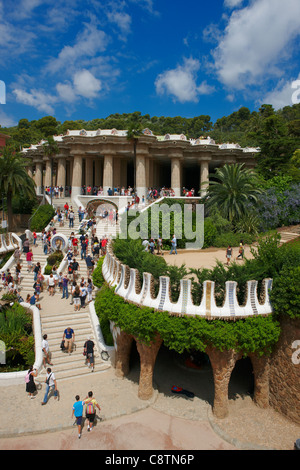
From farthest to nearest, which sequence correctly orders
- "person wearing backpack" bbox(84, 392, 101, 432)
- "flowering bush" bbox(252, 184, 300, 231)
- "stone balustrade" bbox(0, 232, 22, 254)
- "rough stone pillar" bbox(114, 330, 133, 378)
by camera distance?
1. "flowering bush" bbox(252, 184, 300, 231)
2. "stone balustrade" bbox(0, 232, 22, 254)
3. "rough stone pillar" bbox(114, 330, 133, 378)
4. "person wearing backpack" bbox(84, 392, 101, 432)

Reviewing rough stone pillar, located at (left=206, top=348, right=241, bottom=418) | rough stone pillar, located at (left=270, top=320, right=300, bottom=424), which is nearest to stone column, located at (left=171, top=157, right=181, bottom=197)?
rough stone pillar, located at (left=270, top=320, right=300, bottom=424)

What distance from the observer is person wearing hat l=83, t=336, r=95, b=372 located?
12594 mm

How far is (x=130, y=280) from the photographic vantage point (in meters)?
11.5

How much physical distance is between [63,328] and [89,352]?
267cm

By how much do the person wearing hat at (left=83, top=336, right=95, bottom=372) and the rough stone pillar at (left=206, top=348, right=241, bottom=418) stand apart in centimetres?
500

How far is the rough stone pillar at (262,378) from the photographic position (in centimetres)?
1086

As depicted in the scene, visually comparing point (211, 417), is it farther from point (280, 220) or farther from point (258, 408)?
point (280, 220)

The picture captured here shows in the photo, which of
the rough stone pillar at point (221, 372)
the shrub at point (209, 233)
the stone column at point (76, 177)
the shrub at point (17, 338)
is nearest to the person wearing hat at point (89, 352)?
the shrub at point (17, 338)

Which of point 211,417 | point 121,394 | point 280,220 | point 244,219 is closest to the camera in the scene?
point 211,417

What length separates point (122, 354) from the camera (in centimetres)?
1257

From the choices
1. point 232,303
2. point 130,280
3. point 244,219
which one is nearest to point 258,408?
point 232,303

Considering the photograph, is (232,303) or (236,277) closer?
(232,303)

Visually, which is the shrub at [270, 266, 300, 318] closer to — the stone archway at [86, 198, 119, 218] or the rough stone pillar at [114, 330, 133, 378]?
the rough stone pillar at [114, 330, 133, 378]
